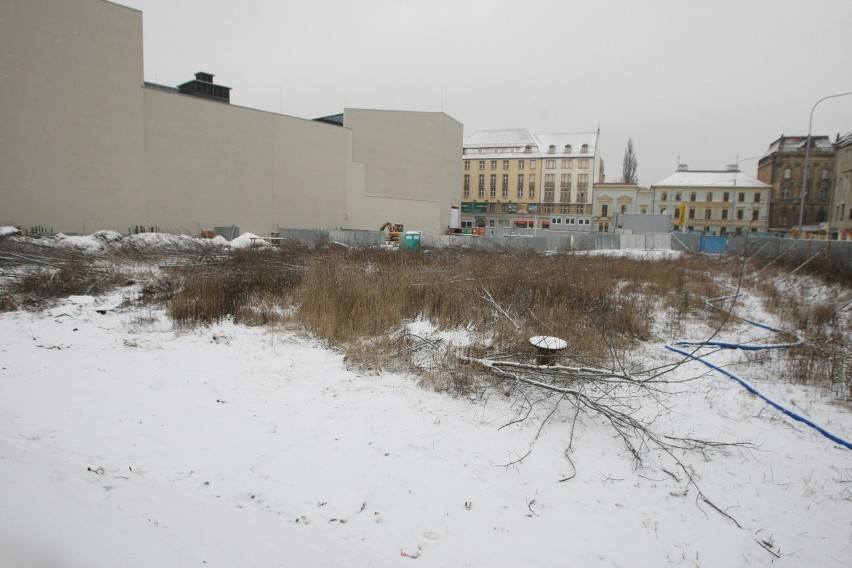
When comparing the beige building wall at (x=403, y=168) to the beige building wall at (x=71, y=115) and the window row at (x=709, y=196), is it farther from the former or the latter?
the window row at (x=709, y=196)

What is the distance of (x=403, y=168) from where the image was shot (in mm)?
45281

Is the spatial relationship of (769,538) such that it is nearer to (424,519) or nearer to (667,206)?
(424,519)

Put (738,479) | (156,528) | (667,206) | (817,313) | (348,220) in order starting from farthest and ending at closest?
(667,206)
(348,220)
(817,313)
(738,479)
(156,528)

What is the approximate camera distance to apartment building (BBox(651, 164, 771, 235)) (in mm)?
68000

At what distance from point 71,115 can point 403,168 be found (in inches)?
1040

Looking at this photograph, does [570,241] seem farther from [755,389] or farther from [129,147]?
[129,147]

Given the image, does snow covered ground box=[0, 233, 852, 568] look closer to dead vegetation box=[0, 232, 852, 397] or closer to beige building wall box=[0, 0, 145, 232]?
dead vegetation box=[0, 232, 852, 397]

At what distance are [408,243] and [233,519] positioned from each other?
80.1ft

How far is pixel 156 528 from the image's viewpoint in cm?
288

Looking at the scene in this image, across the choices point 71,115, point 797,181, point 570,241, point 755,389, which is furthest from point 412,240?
point 797,181

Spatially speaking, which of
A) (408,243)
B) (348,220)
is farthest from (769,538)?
(348,220)

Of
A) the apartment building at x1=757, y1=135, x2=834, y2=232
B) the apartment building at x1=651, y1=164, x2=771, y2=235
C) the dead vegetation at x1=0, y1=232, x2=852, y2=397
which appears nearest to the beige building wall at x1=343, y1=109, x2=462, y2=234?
the dead vegetation at x1=0, y1=232, x2=852, y2=397

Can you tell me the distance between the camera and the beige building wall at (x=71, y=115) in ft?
78.6

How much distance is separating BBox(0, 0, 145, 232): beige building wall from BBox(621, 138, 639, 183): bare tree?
71.8 m
